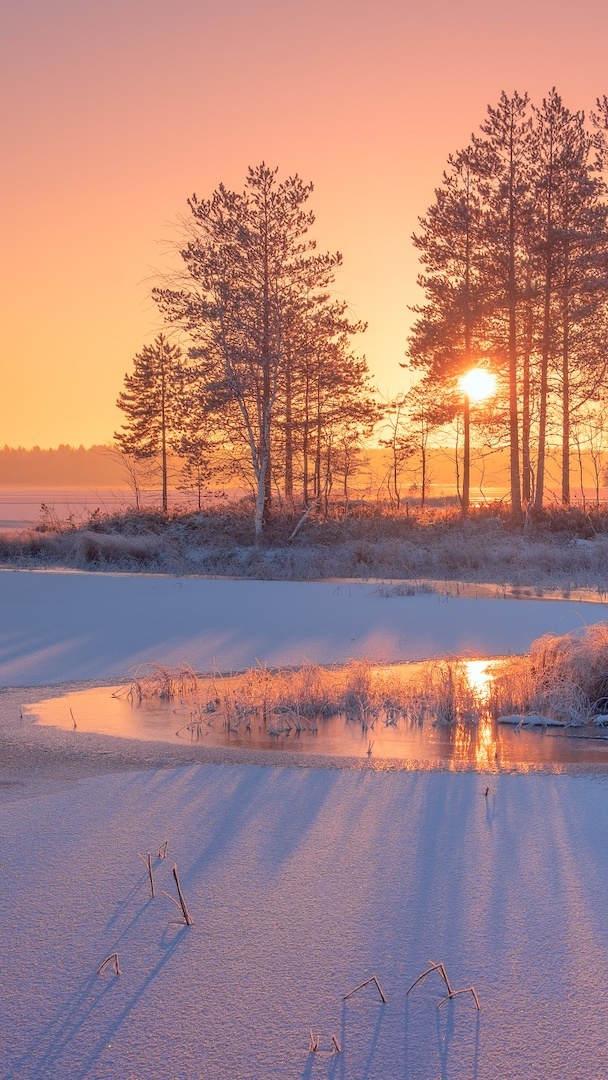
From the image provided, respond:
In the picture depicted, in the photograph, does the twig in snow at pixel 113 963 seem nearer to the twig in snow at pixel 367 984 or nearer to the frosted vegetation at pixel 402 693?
the twig in snow at pixel 367 984

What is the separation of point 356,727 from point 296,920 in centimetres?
370

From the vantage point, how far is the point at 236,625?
12.4 meters

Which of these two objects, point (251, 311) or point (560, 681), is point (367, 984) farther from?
point (251, 311)

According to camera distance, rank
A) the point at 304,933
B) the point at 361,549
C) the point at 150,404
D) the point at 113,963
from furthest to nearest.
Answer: the point at 150,404 → the point at 361,549 → the point at 304,933 → the point at 113,963

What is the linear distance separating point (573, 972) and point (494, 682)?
536 cm

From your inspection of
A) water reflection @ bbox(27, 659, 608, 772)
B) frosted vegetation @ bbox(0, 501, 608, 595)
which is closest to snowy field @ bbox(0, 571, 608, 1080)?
water reflection @ bbox(27, 659, 608, 772)

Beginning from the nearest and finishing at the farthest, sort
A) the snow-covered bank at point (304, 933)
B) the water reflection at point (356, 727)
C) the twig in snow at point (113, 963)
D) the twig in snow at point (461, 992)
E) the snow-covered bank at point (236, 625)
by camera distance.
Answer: the snow-covered bank at point (304, 933), the twig in snow at point (461, 992), the twig in snow at point (113, 963), the water reflection at point (356, 727), the snow-covered bank at point (236, 625)

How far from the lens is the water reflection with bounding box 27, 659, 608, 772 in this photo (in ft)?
20.5

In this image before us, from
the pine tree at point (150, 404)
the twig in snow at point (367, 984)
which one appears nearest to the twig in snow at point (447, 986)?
the twig in snow at point (367, 984)

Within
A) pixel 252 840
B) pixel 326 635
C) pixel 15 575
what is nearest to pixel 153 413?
pixel 15 575

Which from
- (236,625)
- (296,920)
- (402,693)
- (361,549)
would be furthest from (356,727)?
(361,549)

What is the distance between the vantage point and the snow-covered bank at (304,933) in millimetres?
2658

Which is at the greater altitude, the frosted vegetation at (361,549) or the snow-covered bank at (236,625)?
the frosted vegetation at (361,549)

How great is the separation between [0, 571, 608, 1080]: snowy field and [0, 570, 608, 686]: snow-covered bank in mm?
3521
